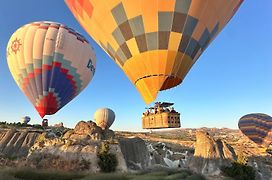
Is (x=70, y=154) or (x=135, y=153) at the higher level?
(x=135, y=153)

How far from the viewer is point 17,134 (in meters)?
58.7

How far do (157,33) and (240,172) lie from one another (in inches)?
653

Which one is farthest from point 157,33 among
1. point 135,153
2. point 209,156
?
point 135,153

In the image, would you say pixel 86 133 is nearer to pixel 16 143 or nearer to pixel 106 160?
pixel 106 160

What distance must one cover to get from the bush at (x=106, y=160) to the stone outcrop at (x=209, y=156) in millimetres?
11194

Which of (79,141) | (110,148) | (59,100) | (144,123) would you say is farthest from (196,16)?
(59,100)

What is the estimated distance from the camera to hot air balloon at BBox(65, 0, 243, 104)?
17.8 meters

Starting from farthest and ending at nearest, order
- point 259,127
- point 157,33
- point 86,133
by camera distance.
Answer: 1. point 259,127
2. point 86,133
3. point 157,33

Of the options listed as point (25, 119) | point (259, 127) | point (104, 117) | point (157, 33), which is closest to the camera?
point (157, 33)

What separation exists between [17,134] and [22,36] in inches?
1245

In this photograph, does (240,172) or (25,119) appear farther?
(25,119)

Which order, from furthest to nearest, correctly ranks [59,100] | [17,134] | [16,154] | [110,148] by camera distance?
[17,134], [16,154], [59,100], [110,148]

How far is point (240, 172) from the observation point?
25984 millimetres

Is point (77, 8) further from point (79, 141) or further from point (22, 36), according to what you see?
point (22, 36)
